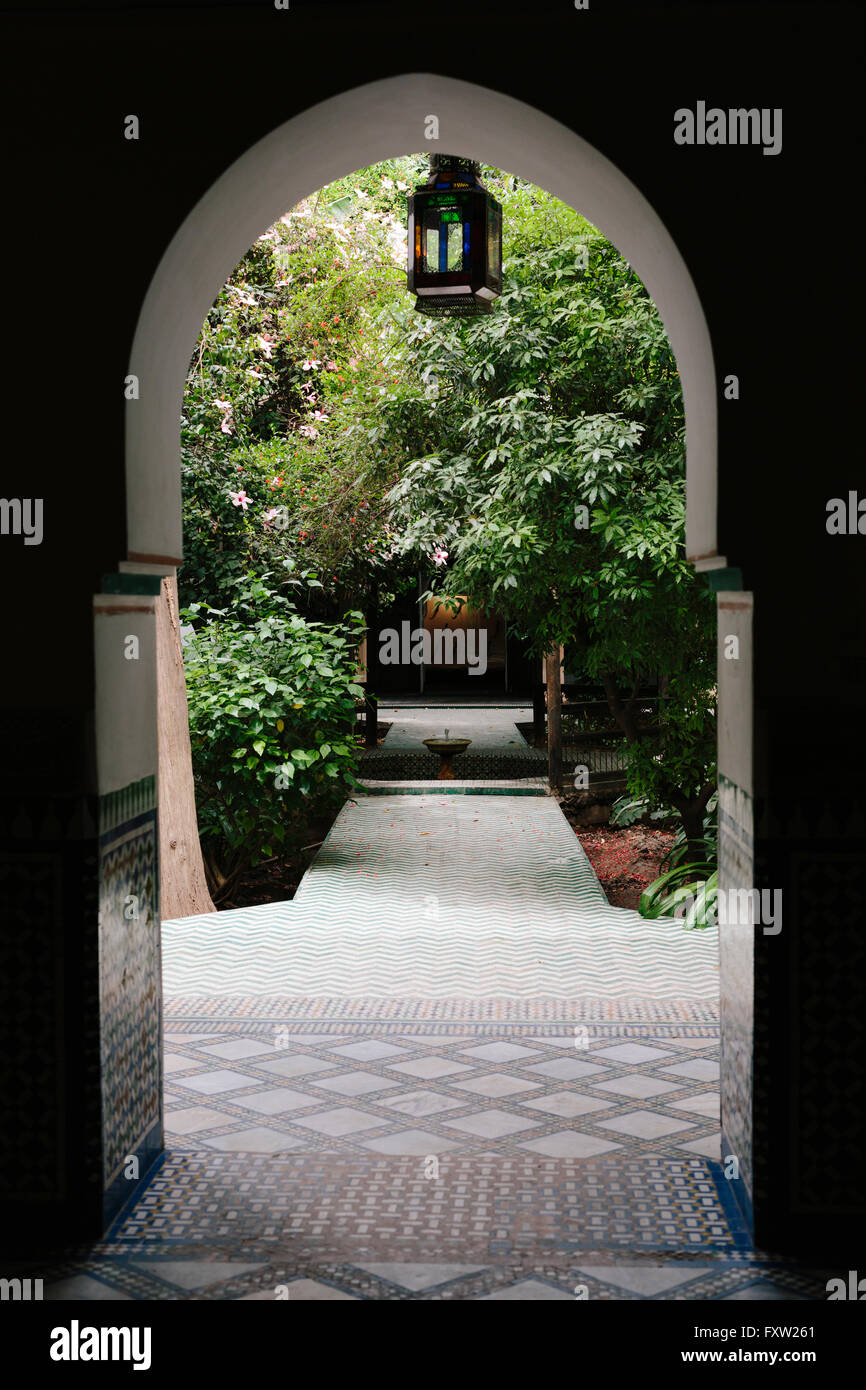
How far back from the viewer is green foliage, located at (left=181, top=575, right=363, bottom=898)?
8.57 m

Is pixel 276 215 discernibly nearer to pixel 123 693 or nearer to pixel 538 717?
pixel 123 693

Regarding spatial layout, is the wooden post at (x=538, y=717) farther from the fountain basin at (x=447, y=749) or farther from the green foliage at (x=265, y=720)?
the green foliage at (x=265, y=720)

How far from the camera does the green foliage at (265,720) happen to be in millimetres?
8570

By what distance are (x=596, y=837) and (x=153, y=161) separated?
30.1 ft

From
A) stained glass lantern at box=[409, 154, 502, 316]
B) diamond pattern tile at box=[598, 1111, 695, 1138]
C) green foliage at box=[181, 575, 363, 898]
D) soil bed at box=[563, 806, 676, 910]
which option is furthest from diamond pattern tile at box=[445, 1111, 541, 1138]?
soil bed at box=[563, 806, 676, 910]

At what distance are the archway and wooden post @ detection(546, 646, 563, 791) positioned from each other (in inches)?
336

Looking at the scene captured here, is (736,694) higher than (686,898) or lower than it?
higher

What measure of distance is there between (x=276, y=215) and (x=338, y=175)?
A: 22cm

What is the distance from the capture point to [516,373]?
334 inches

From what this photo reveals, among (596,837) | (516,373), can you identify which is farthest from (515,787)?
(516,373)

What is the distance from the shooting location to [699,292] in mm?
3191

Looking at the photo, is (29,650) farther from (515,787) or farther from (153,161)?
(515,787)

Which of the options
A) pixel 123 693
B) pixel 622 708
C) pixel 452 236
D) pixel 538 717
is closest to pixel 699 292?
pixel 452 236

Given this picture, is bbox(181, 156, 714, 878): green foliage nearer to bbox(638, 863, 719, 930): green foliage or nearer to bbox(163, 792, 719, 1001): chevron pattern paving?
bbox(638, 863, 719, 930): green foliage
